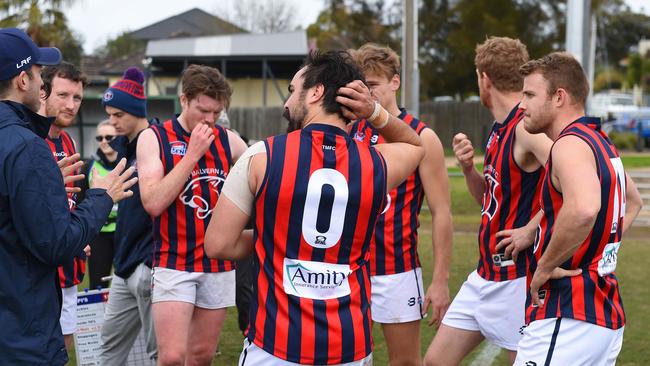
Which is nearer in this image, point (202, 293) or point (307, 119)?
point (307, 119)

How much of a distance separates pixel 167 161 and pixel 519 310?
88.2 inches

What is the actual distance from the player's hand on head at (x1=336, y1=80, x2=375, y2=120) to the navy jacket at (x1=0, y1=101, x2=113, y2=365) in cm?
117

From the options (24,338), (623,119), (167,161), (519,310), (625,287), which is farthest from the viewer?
(623,119)

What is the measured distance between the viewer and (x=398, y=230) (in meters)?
5.06

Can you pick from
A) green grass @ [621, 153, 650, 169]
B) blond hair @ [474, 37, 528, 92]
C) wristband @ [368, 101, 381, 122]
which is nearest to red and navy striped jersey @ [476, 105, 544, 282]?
blond hair @ [474, 37, 528, 92]

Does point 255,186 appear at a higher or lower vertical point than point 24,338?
higher

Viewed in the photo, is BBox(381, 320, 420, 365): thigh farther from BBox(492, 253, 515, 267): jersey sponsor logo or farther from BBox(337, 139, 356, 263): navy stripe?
BBox(337, 139, 356, 263): navy stripe

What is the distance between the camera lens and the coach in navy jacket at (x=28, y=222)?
310 cm

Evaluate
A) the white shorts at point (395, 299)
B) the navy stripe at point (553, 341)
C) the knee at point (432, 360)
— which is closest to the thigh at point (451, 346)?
the knee at point (432, 360)

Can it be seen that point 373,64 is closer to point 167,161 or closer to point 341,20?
point 167,161

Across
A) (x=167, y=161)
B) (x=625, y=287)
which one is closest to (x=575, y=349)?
(x=167, y=161)

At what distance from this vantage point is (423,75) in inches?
1486

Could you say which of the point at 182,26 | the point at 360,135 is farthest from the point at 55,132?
the point at 182,26

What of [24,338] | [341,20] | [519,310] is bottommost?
[519,310]
